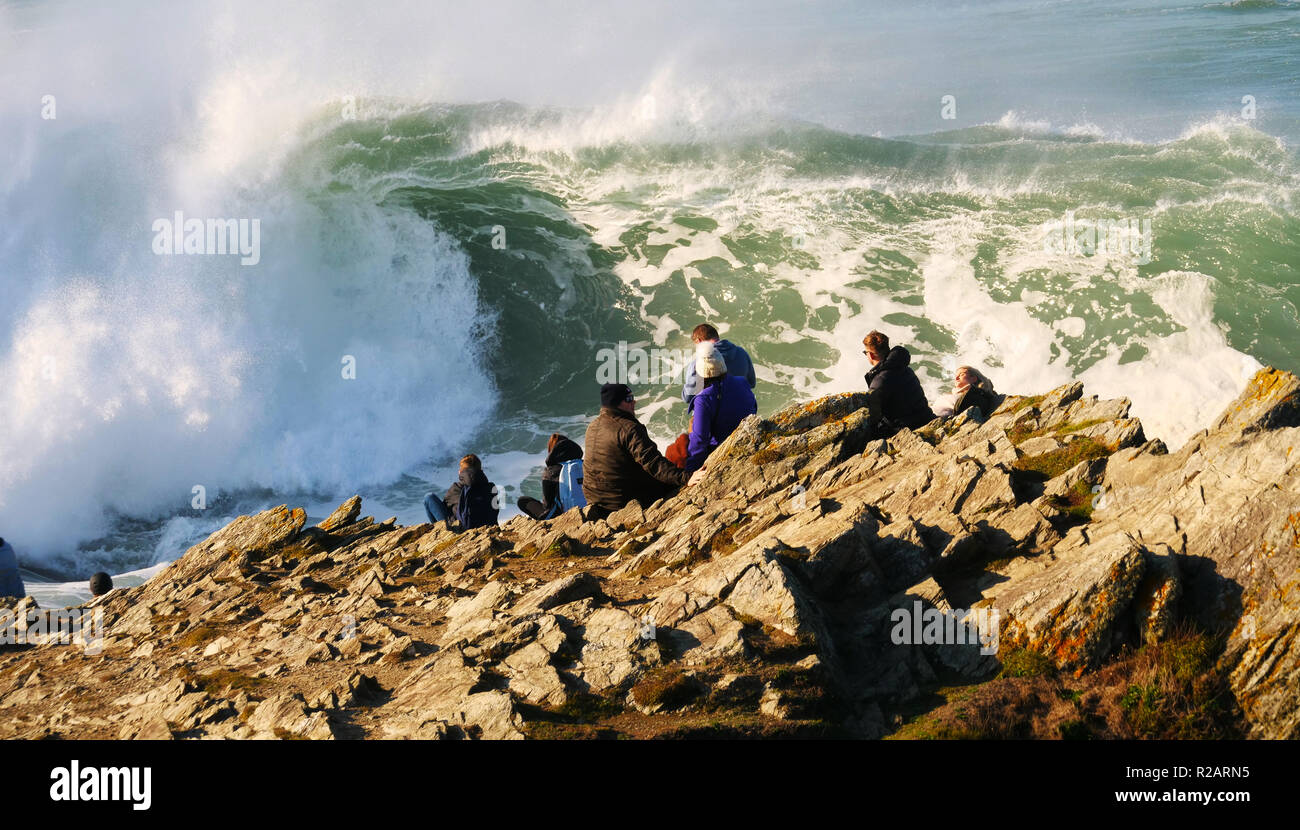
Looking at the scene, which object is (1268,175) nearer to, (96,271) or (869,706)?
(869,706)

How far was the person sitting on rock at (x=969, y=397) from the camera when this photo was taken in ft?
42.0

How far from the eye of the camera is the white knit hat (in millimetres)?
11125

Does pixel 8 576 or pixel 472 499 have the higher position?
pixel 472 499

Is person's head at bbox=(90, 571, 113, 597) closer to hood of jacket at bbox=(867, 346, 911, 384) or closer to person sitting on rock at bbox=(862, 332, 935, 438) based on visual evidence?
person sitting on rock at bbox=(862, 332, 935, 438)

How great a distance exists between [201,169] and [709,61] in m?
30.7

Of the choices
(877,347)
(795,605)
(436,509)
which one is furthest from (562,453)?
(795,605)

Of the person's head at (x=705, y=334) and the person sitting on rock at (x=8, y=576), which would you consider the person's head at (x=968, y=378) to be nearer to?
the person's head at (x=705, y=334)

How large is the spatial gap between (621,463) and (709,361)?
1.64 metres

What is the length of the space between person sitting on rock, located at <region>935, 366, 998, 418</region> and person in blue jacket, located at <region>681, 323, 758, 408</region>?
2.76 m

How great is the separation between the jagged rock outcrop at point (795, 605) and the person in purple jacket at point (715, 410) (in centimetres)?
35

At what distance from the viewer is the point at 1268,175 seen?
26219 mm

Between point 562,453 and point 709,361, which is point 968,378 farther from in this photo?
point 562,453

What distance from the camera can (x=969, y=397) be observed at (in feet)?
42.5
